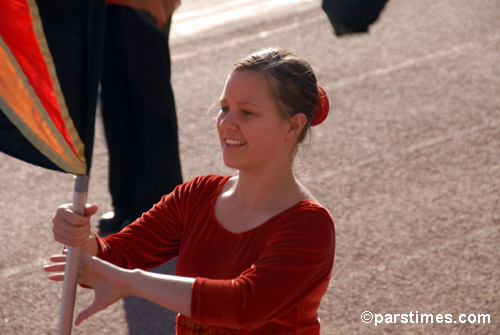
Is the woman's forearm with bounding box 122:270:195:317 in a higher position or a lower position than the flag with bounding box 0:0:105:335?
lower

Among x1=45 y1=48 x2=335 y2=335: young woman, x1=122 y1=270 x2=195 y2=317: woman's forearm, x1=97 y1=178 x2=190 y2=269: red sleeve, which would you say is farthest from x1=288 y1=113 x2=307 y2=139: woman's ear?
x1=122 y1=270 x2=195 y2=317: woman's forearm

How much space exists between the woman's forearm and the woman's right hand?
0.65 ft

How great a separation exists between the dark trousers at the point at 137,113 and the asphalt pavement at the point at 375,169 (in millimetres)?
526

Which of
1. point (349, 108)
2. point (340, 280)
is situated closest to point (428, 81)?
point (349, 108)

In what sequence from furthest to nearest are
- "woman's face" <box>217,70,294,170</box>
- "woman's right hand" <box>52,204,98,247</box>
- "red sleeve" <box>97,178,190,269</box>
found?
1. "red sleeve" <box>97,178,190,269</box>
2. "woman's face" <box>217,70,294,170</box>
3. "woman's right hand" <box>52,204,98,247</box>

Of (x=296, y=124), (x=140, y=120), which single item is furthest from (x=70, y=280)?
(x=140, y=120)

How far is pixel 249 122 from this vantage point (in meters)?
3.09

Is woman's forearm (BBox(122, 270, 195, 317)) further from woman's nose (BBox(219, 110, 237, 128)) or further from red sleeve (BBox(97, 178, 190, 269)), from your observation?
woman's nose (BBox(219, 110, 237, 128))

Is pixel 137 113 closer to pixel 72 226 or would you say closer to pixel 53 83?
pixel 72 226

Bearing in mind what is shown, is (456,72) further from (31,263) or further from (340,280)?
(31,263)

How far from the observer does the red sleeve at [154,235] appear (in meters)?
3.30

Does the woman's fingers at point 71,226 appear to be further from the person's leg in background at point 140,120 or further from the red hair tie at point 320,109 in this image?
the person's leg in background at point 140,120

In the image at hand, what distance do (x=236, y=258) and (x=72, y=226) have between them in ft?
2.13

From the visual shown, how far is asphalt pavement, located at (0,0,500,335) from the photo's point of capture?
5.02 meters
